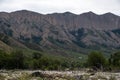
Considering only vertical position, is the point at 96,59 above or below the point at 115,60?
above

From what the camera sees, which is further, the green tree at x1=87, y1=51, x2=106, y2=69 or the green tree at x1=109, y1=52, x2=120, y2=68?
the green tree at x1=87, y1=51, x2=106, y2=69

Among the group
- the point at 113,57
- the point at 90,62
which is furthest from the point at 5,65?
the point at 113,57

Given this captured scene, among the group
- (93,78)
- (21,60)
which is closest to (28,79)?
(93,78)

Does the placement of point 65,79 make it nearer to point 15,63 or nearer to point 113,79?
point 113,79

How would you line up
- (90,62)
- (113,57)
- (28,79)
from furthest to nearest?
(113,57) → (90,62) → (28,79)

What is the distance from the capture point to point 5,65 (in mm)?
135375

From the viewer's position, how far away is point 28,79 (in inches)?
1742

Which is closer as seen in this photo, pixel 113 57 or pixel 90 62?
pixel 90 62

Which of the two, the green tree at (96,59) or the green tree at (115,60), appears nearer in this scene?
the green tree at (115,60)

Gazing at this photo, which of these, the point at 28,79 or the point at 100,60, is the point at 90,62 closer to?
the point at 100,60

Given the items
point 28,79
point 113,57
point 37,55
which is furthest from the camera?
point 37,55

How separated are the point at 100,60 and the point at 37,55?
6113 cm

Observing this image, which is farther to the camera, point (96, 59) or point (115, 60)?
point (115, 60)

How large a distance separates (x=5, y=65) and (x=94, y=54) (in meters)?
36.1
